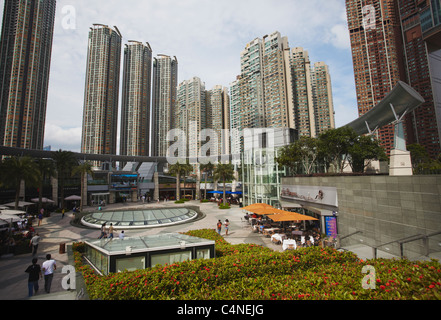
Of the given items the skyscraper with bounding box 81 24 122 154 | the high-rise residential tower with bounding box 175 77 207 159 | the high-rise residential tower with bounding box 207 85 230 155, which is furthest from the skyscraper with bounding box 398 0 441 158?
the skyscraper with bounding box 81 24 122 154

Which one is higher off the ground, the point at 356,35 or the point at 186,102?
the point at 356,35

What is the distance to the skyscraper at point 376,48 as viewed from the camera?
8325 cm

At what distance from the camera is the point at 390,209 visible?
11891mm

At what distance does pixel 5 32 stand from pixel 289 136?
102109 millimetres

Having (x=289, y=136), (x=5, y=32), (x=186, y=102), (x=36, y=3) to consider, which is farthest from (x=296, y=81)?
Result: (x=5, y=32)

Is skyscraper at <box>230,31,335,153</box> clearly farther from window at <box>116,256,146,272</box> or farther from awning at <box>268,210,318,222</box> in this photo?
window at <box>116,256,146,272</box>

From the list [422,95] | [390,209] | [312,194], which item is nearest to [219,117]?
[422,95]

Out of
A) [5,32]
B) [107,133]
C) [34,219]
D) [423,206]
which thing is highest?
[5,32]

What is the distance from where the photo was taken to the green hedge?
13.4ft

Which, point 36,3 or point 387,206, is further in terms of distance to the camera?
point 36,3

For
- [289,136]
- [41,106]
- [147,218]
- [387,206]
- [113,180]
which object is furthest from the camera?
[41,106]

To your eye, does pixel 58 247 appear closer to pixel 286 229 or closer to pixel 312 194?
pixel 286 229

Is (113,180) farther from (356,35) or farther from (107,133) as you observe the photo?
(356,35)

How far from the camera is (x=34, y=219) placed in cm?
2698
